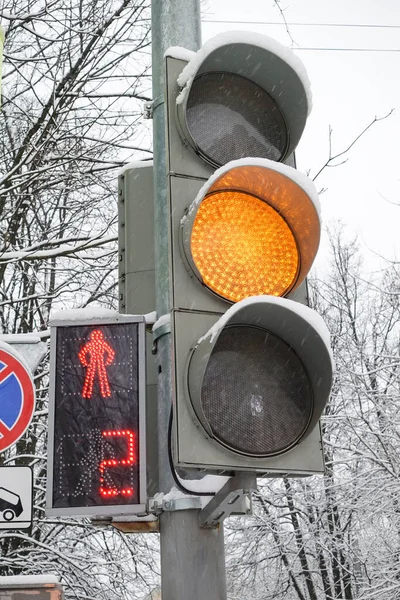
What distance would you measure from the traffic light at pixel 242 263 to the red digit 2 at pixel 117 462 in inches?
18.5

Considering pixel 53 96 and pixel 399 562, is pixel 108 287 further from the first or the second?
pixel 399 562

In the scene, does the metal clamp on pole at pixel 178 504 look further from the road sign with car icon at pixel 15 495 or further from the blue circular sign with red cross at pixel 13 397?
the blue circular sign with red cross at pixel 13 397

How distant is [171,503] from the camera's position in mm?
2174

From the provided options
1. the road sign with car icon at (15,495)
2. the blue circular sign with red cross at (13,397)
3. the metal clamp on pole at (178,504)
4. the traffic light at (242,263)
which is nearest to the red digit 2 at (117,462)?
the metal clamp on pole at (178,504)

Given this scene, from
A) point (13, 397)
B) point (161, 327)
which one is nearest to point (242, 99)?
point (161, 327)

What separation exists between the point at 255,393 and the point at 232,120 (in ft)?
2.75

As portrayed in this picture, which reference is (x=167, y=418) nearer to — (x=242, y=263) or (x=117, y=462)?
(x=117, y=462)

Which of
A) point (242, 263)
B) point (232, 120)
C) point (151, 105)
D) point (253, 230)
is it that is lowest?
point (242, 263)

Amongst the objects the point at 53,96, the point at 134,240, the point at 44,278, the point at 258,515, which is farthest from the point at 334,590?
the point at 134,240

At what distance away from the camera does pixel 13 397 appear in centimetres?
517

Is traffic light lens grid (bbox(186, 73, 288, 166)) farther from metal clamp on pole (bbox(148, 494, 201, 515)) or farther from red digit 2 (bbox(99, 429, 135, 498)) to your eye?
metal clamp on pole (bbox(148, 494, 201, 515))

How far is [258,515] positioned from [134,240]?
15.5 meters

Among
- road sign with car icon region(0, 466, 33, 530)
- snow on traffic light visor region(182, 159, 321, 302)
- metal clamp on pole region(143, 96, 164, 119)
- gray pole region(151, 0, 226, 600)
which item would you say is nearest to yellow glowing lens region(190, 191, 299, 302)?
snow on traffic light visor region(182, 159, 321, 302)

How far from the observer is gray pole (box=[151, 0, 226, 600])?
6.77ft
